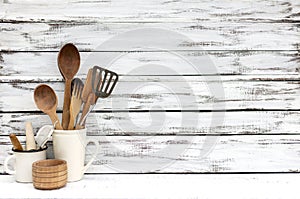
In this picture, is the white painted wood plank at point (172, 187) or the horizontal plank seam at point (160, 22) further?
the horizontal plank seam at point (160, 22)

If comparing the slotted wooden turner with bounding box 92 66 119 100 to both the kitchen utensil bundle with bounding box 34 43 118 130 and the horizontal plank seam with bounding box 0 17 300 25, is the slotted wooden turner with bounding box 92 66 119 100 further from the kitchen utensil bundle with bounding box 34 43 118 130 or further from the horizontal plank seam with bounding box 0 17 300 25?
the horizontal plank seam with bounding box 0 17 300 25

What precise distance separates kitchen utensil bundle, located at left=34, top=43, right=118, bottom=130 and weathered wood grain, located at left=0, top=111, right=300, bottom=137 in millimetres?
89

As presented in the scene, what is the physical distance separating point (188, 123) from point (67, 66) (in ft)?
1.42

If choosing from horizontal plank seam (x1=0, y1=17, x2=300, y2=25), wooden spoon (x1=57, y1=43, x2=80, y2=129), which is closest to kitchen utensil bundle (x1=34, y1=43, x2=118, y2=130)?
wooden spoon (x1=57, y1=43, x2=80, y2=129)

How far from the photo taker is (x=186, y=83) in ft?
4.04

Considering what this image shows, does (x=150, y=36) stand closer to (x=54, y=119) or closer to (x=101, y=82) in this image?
(x=101, y=82)

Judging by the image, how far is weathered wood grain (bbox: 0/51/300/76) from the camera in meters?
1.21

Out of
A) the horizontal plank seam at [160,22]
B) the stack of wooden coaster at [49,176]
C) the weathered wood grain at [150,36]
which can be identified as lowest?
the stack of wooden coaster at [49,176]

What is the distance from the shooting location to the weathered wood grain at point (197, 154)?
1.23m

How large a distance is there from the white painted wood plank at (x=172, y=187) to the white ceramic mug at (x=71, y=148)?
0.15ft

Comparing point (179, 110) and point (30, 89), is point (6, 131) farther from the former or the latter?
point (179, 110)

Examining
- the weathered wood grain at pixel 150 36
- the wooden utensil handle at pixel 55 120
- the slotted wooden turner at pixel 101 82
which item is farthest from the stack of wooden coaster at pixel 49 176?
the weathered wood grain at pixel 150 36

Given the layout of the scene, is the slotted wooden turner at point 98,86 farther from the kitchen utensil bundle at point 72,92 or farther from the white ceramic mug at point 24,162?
the white ceramic mug at point 24,162

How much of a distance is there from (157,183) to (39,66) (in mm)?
533
